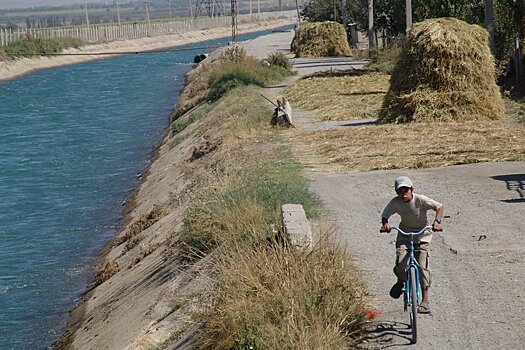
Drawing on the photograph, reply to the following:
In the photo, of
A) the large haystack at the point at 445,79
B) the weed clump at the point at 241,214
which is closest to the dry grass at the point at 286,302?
the weed clump at the point at 241,214

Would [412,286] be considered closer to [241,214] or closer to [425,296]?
[425,296]

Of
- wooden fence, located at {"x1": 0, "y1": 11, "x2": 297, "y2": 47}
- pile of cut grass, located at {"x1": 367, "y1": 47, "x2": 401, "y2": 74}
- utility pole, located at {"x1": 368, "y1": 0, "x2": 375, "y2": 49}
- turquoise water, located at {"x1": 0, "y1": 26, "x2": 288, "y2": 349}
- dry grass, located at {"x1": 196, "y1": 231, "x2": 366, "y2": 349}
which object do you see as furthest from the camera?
wooden fence, located at {"x1": 0, "y1": 11, "x2": 297, "y2": 47}

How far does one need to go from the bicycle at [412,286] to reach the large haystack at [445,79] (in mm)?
13557

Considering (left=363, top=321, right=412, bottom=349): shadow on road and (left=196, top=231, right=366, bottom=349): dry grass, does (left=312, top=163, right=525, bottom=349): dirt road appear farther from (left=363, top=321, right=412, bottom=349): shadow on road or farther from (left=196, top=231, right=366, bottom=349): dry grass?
(left=196, top=231, right=366, bottom=349): dry grass

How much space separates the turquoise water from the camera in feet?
60.5

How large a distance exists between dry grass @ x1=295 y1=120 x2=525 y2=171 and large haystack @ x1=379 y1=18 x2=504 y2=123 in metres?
0.68

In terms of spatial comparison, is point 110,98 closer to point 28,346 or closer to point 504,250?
point 28,346

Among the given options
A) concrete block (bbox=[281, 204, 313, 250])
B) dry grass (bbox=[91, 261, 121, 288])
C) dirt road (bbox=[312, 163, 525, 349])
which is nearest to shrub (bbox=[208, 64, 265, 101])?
dry grass (bbox=[91, 261, 121, 288])

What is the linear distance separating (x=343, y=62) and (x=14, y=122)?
1611 centimetres

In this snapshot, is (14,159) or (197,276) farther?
(14,159)

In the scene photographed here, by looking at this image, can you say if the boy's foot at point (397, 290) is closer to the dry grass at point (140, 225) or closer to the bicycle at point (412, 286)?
the bicycle at point (412, 286)

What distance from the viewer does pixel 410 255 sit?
909 centimetres

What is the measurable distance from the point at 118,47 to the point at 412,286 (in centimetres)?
11200

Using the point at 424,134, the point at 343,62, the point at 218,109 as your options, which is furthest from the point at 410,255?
the point at 343,62
